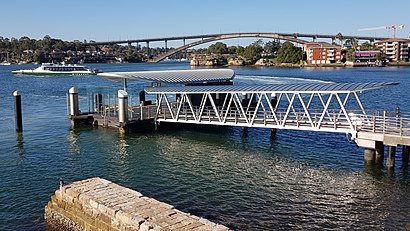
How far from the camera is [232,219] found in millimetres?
17297

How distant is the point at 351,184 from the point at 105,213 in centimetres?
1281

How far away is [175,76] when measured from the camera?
39.7 meters

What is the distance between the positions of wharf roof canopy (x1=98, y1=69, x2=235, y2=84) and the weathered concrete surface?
20426 mm

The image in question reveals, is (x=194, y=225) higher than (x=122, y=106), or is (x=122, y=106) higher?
(x=122, y=106)

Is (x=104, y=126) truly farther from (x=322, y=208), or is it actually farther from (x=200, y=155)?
(x=322, y=208)

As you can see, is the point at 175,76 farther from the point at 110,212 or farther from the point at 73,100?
the point at 110,212

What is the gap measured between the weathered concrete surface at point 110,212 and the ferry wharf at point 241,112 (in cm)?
1413

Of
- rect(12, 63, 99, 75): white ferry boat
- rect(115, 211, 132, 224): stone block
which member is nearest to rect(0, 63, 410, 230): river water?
rect(115, 211, 132, 224): stone block

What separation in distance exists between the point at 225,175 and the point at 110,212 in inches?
390

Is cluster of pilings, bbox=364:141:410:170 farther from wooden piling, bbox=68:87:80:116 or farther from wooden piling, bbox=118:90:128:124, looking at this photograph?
wooden piling, bbox=68:87:80:116

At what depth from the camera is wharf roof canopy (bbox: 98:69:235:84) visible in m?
37.1

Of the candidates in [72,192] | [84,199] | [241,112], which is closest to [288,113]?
[241,112]

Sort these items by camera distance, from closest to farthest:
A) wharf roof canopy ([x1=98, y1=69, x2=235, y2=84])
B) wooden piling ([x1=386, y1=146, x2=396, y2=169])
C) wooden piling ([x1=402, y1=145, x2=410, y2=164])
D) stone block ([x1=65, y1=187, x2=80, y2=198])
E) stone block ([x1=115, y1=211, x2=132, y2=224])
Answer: stone block ([x1=115, y1=211, x2=132, y2=224]) < stone block ([x1=65, y1=187, x2=80, y2=198]) < wooden piling ([x1=386, y1=146, x2=396, y2=169]) < wooden piling ([x1=402, y1=145, x2=410, y2=164]) < wharf roof canopy ([x1=98, y1=69, x2=235, y2=84])

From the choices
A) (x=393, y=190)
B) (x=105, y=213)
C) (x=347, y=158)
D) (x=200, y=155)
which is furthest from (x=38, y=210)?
(x=347, y=158)
